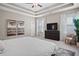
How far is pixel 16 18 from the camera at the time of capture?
1521mm

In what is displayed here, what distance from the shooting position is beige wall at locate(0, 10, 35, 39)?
1420mm

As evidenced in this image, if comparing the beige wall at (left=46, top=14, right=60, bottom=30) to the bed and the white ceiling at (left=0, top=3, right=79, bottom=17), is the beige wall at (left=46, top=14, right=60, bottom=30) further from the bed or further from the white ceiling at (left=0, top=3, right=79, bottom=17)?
the bed

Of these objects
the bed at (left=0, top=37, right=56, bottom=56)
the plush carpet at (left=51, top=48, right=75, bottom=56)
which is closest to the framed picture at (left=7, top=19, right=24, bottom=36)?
the bed at (left=0, top=37, right=56, bottom=56)

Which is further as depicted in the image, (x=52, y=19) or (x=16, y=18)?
(x=52, y=19)

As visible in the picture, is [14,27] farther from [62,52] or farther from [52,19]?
[62,52]

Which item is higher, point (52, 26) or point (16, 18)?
point (16, 18)

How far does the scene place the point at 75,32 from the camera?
4.78 feet

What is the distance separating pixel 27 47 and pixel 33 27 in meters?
0.40

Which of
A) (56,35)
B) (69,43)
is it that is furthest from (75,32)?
(56,35)

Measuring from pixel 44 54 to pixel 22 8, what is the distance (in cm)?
90

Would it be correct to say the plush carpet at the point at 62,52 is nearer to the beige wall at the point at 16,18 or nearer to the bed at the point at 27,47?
the bed at the point at 27,47

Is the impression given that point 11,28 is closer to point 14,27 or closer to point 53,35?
point 14,27

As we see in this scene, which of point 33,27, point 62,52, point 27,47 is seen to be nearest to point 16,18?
point 33,27

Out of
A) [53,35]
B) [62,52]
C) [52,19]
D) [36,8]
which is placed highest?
[36,8]
